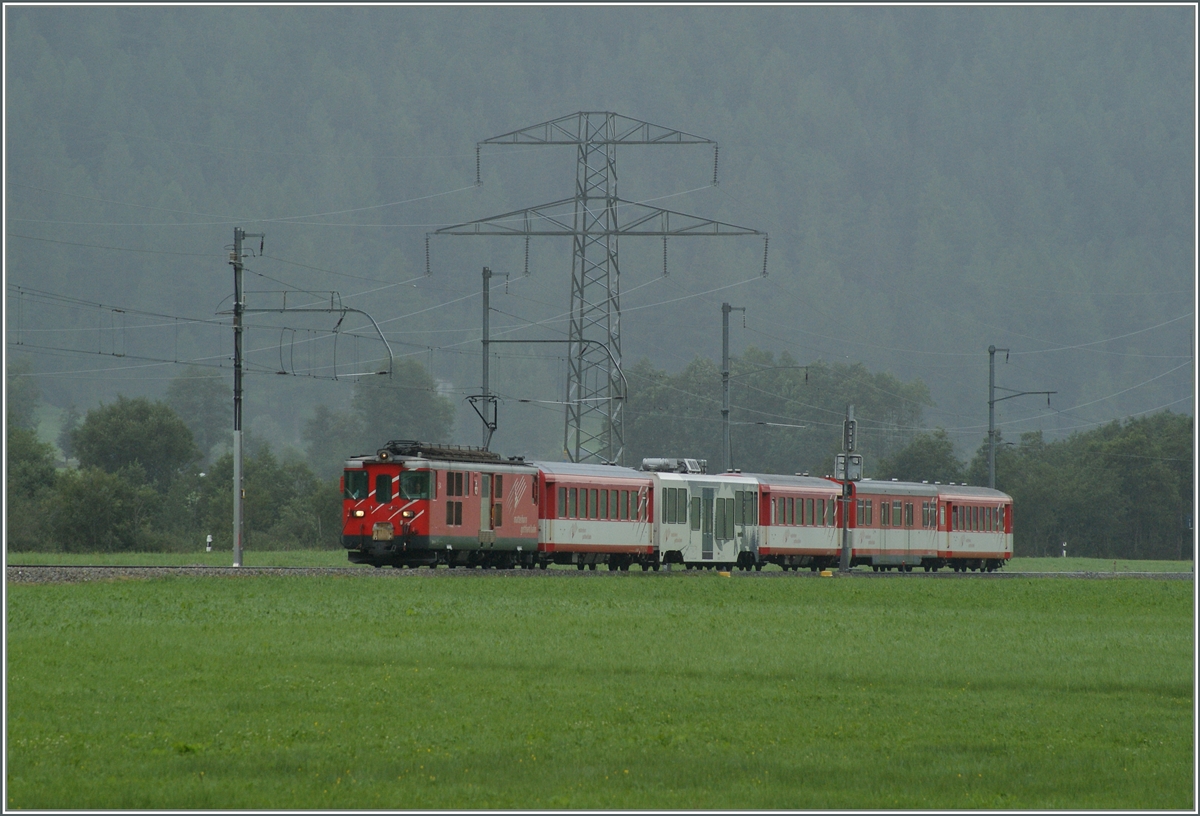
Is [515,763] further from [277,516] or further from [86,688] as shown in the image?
[277,516]

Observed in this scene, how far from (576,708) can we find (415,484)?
1179 inches

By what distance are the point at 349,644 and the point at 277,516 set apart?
8954cm

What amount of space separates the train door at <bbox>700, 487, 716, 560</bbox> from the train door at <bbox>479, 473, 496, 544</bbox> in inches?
445

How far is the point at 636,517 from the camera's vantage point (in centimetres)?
5634

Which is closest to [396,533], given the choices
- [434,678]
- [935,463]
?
[434,678]

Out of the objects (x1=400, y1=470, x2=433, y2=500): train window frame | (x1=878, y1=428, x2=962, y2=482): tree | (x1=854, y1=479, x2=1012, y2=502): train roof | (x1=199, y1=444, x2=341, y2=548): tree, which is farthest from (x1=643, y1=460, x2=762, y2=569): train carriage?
(x1=878, y1=428, x2=962, y2=482): tree

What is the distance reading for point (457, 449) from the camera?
50.5m

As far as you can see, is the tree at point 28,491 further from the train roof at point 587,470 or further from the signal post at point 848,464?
the signal post at point 848,464

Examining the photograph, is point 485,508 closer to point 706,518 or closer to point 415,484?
point 415,484

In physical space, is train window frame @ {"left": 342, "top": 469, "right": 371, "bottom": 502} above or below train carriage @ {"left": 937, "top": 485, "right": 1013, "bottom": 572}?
above

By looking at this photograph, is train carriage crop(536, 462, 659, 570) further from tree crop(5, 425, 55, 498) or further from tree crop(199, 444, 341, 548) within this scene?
tree crop(5, 425, 55, 498)

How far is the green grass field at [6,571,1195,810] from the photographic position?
14.2 m

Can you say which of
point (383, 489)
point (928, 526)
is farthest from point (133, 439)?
point (383, 489)

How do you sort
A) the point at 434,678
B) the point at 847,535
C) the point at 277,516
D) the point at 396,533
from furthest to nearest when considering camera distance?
the point at 277,516
the point at 847,535
the point at 396,533
the point at 434,678
